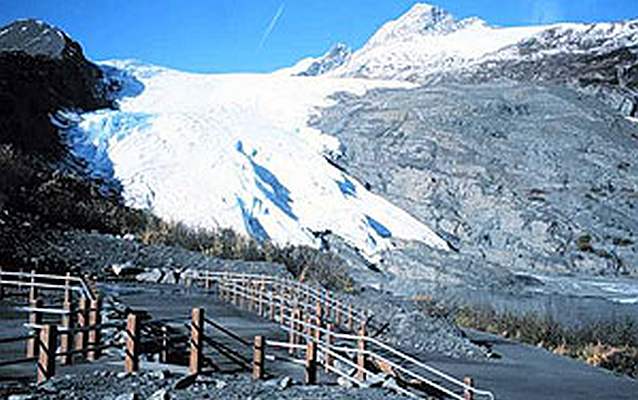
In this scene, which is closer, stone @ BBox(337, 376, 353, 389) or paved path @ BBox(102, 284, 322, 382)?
stone @ BBox(337, 376, 353, 389)

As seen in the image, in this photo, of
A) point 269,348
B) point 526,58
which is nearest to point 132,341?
point 269,348

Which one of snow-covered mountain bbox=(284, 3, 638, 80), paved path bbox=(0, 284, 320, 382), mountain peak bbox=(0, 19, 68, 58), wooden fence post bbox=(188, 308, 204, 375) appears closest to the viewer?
wooden fence post bbox=(188, 308, 204, 375)

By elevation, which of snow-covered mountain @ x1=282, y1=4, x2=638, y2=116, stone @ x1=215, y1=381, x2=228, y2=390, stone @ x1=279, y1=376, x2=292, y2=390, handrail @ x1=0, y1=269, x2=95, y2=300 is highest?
snow-covered mountain @ x1=282, y1=4, x2=638, y2=116

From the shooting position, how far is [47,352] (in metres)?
10.5

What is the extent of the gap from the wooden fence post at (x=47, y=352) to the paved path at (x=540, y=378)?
10.2 m

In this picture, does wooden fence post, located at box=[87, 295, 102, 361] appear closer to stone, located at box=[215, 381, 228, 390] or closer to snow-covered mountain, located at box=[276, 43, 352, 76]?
stone, located at box=[215, 381, 228, 390]

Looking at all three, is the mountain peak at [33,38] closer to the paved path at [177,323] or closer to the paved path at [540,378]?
the paved path at [177,323]

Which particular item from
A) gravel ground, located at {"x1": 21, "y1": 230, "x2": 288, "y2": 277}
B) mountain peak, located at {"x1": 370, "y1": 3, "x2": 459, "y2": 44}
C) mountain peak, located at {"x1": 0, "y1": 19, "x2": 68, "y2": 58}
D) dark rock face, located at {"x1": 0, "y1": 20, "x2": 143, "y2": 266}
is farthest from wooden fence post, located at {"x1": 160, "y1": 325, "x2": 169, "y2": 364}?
mountain peak, located at {"x1": 370, "y1": 3, "x2": 459, "y2": 44}

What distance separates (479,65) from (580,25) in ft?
54.5

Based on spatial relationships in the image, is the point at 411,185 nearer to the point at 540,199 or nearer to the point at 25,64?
the point at 540,199

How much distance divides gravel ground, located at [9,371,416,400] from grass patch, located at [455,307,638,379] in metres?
15.6

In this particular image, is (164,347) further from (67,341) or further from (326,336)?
(326,336)

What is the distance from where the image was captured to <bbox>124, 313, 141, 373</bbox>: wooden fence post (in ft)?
37.9

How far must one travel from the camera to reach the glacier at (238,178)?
158ft
